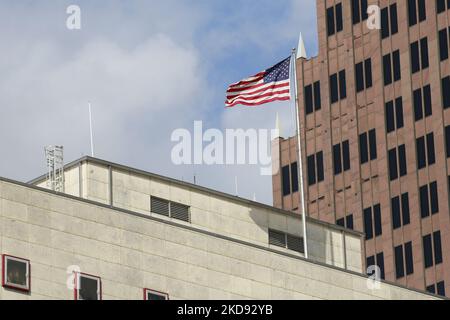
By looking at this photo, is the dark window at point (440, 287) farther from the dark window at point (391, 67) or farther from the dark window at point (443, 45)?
the dark window at point (391, 67)

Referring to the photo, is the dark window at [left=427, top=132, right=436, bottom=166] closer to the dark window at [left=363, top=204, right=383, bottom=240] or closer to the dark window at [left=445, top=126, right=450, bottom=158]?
the dark window at [left=445, top=126, right=450, bottom=158]

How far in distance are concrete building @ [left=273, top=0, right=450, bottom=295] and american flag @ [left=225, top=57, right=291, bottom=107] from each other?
4830cm

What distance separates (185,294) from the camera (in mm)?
65688

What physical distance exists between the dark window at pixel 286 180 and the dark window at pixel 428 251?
1892cm

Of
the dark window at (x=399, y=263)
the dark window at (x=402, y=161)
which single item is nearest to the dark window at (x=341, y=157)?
the dark window at (x=402, y=161)

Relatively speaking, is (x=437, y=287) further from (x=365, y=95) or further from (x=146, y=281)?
(x=146, y=281)

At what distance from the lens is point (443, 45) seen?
129 metres

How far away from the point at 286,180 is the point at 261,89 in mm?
66412

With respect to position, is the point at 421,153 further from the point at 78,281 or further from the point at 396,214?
the point at 78,281

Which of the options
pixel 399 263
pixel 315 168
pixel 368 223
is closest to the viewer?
pixel 399 263

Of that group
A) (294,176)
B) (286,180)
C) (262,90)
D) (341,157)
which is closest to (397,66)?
(341,157)

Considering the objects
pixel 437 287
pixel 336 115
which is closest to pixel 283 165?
pixel 336 115

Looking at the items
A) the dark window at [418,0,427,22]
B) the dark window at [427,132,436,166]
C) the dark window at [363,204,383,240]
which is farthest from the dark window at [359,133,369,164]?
the dark window at [418,0,427,22]
